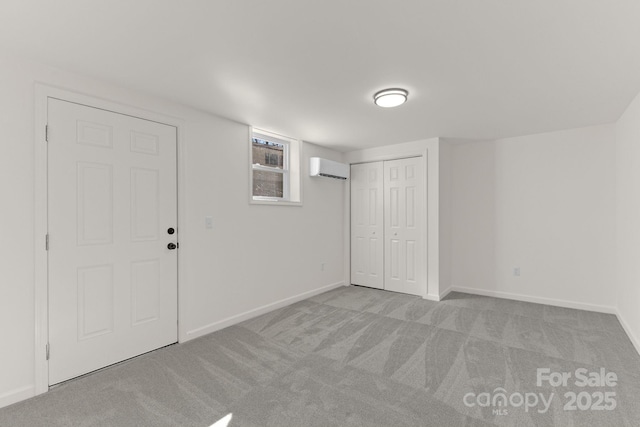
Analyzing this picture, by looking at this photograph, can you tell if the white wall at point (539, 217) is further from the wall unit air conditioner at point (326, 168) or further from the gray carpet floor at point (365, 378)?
the wall unit air conditioner at point (326, 168)

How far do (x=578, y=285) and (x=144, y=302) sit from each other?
5022 mm

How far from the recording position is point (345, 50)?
1.90 m

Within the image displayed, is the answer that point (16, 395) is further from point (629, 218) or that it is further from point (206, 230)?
point (629, 218)

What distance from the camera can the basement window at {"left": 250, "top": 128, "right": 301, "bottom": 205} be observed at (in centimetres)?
379

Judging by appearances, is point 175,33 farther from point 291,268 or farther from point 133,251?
point 291,268

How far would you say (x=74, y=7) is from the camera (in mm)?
1504

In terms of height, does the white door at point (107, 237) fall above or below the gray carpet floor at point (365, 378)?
above

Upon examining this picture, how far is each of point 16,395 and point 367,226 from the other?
13.8 ft

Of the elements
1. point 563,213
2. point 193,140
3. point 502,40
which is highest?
point 502,40

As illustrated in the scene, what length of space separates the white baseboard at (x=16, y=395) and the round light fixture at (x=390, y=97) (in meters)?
3.44

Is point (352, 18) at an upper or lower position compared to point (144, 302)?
upper

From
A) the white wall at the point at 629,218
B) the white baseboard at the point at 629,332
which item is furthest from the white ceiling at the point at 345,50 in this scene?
the white baseboard at the point at 629,332

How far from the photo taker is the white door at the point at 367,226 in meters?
4.77

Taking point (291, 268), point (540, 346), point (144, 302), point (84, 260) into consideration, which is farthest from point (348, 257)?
point (84, 260)
